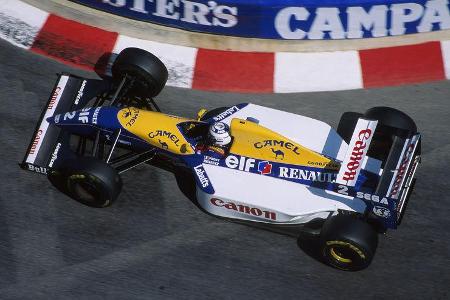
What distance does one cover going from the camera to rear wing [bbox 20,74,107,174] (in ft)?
22.1

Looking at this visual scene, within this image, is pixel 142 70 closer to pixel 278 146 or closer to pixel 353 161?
pixel 278 146

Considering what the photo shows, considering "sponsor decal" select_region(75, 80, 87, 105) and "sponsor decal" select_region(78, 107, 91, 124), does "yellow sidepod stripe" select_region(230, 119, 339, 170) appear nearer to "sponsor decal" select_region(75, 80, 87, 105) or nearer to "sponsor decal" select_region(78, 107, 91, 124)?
"sponsor decal" select_region(78, 107, 91, 124)

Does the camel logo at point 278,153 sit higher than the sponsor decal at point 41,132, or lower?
higher

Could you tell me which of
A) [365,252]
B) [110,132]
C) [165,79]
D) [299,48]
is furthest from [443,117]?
[110,132]

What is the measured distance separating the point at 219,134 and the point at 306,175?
893mm

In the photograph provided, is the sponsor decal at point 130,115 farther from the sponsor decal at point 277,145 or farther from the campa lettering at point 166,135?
the sponsor decal at point 277,145

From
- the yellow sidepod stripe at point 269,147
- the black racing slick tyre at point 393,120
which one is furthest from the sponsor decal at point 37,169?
the black racing slick tyre at point 393,120

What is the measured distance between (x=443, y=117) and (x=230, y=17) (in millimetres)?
2623

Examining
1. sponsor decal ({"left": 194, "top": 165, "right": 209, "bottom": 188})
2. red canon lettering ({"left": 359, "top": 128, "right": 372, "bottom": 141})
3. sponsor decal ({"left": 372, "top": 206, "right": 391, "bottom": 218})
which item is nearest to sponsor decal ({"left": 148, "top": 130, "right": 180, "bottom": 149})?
sponsor decal ({"left": 194, "top": 165, "right": 209, "bottom": 188})

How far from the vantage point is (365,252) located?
590cm

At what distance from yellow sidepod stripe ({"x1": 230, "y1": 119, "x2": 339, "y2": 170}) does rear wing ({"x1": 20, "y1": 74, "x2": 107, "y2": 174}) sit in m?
1.70

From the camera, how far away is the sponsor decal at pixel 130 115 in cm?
669

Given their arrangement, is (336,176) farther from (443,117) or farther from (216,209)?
(443,117)

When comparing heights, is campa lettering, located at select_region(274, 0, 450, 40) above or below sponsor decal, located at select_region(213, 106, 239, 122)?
above
